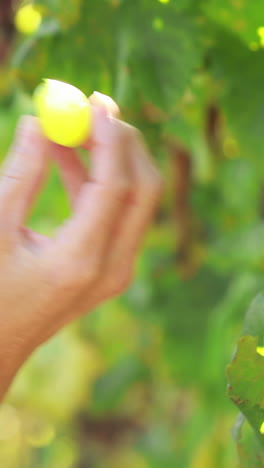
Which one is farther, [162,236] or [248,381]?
[162,236]

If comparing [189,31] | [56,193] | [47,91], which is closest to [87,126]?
[47,91]

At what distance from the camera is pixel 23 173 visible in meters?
0.25

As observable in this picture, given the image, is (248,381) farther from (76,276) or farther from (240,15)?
(240,15)

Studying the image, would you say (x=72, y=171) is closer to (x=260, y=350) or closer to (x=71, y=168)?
(x=71, y=168)

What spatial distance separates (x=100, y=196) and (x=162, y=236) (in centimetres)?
52

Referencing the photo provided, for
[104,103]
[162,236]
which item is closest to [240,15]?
[104,103]

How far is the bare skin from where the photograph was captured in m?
0.24

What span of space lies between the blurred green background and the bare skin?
0.09 m

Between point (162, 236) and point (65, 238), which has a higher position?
point (65, 238)

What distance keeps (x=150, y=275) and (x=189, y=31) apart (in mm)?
401

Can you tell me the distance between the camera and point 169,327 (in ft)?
2.29

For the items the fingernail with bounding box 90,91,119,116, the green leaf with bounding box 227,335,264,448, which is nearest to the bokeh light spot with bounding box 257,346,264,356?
the green leaf with bounding box 227,335,264,448

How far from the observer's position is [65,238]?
250 millimetres

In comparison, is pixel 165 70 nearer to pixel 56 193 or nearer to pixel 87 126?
pixel 87 126
